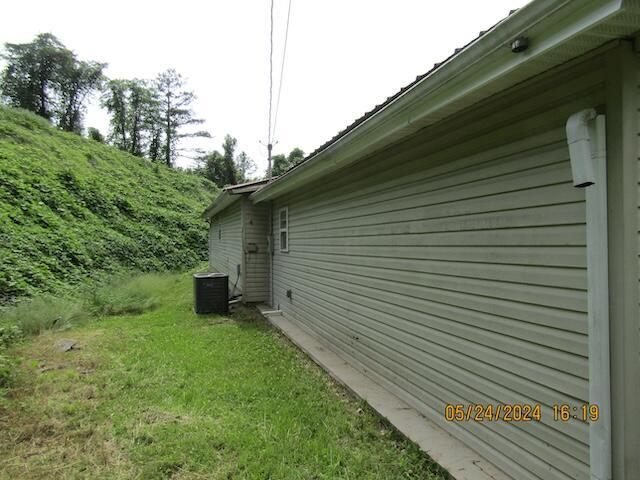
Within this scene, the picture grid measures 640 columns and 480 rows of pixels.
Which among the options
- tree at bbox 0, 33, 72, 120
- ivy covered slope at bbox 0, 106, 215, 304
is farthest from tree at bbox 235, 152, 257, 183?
ivy covered slope at bbox 0, 106, 215, 304

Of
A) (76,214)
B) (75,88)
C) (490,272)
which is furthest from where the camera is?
(75,88)

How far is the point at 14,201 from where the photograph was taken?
35.6ft

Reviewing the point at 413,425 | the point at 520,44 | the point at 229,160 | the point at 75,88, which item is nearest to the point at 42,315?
the point at 413,425

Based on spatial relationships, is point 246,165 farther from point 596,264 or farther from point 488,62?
point 596,264

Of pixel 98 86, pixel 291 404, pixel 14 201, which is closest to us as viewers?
pixel 291 404

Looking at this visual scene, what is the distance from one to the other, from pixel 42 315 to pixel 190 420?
5156mm

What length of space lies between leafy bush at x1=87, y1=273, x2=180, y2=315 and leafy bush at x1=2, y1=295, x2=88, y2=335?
1.65ft

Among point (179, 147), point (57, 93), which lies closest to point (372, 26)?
point (179, 147)

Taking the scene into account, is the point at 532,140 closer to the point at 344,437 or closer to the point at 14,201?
the point at 344,437

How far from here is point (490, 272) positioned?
2.44 m

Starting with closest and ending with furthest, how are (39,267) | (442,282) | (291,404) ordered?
1. (442,282)
2. (291,404)
3. (39,267)

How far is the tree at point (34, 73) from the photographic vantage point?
1242 inches

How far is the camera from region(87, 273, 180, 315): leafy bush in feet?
27.2

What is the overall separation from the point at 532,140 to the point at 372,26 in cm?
580
